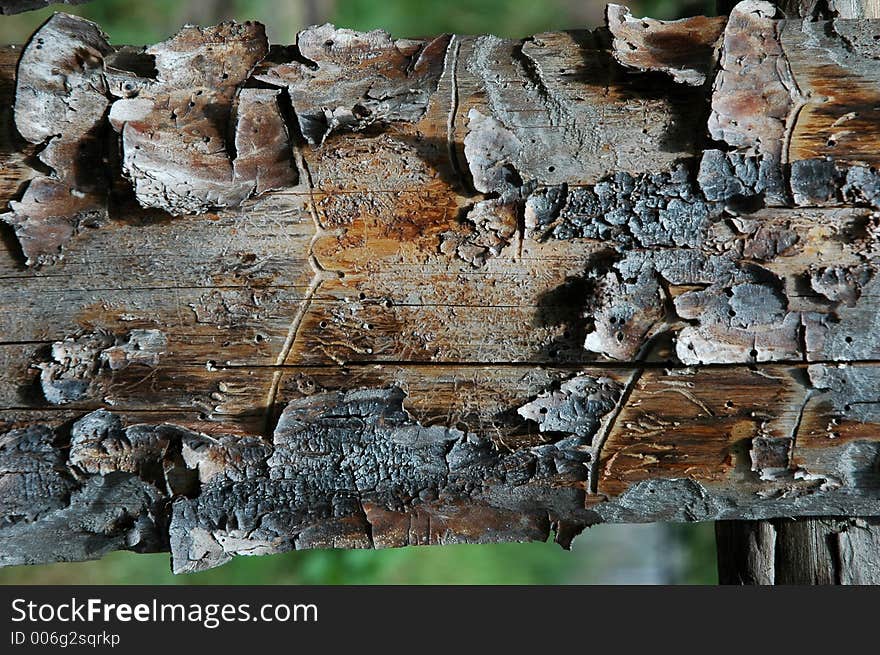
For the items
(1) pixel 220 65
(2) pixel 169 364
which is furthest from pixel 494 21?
(2) pixel 169 364

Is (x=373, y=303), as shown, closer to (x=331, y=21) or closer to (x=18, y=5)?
(x=18, y=5)

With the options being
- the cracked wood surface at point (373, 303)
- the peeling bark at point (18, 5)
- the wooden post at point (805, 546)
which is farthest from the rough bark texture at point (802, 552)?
the peeling bark at point (18, 5)

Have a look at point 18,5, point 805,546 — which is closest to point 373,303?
point 18,5

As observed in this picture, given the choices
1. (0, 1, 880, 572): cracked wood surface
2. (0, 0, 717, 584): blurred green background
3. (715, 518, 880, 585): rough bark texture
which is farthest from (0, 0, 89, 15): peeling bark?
(0, 0, 717, 584): blurred green background

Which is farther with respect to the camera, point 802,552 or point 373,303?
point 802,552

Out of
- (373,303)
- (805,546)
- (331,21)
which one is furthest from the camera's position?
(331,21)

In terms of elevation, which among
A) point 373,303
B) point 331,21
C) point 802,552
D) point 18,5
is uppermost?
point 331,21

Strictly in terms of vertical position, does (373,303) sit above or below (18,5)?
below

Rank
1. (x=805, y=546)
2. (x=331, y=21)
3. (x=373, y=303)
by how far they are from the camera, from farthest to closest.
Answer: (x=331, y=21), (x=805, y=546), (x=373, y=303)

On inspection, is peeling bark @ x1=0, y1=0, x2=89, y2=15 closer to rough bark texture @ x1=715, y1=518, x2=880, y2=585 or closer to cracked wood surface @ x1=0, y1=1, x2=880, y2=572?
cracked wood surface @ x1=0, y1=1, x2=880, y2=572

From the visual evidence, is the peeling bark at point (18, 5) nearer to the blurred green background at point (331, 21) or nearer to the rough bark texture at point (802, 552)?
the rough bark texture at point (802, 552)
